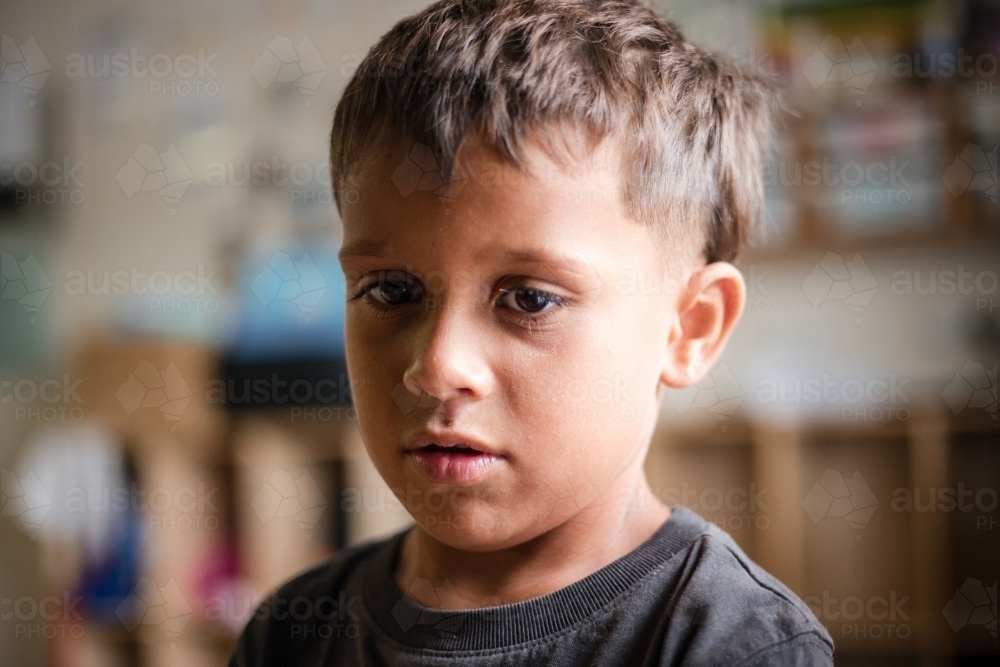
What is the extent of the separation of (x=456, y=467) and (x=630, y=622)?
17cm

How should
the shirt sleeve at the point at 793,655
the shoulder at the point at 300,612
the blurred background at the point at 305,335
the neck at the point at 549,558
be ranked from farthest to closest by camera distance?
1. the blurred background at the point at 305,335
2. the shoulder at the point at 300,612
3. the neck at the point at 549,558
4. the shirt sleeve at the point at 793,655

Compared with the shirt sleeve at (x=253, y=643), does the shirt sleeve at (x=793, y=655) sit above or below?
above

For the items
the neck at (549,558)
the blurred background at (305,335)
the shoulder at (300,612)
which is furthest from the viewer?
the blurred background at (305,335)

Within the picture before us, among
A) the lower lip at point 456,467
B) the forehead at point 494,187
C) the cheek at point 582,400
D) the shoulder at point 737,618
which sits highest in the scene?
the forehead at point 494,187

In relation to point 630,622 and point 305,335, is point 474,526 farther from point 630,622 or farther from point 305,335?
point 305,335

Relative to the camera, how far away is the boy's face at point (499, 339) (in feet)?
1.99

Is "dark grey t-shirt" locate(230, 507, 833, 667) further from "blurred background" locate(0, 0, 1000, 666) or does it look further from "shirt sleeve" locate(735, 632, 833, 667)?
"blurred background" locate(0, 0, 1000, 666)

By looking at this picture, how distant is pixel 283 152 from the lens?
2840mm

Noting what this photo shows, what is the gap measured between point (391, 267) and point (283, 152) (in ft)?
7.70

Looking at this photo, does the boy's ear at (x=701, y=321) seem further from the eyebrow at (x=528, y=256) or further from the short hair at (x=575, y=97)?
the eyebrow at (x=528, y=256)

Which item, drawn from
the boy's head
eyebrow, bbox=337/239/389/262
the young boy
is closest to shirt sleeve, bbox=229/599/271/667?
the young boy

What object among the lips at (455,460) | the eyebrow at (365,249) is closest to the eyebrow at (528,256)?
the eyebrow at (365,249)

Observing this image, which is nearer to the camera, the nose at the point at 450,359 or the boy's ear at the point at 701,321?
the nose at the point at 450,359

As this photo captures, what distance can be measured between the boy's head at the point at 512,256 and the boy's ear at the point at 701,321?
1 centimetres
